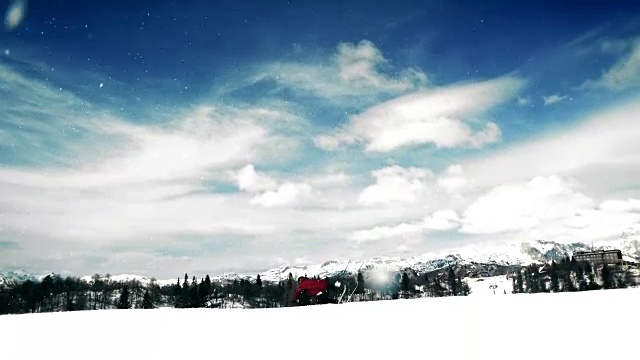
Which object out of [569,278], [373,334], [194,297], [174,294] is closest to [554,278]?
[569,278]

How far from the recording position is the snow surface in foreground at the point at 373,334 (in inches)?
248

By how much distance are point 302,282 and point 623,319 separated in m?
41.2

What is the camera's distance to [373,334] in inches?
290

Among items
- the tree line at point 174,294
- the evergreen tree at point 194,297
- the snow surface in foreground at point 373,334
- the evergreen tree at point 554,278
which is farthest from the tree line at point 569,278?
the snow surface in foreground at point 373,334

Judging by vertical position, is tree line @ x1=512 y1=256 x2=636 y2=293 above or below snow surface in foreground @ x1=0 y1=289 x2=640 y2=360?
below

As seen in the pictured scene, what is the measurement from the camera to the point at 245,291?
168 meters

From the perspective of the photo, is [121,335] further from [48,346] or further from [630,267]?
[630,267]

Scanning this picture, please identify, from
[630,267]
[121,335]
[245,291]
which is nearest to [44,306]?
[245,291]

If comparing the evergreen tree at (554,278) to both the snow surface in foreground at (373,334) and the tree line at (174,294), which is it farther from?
the snow surface in foreground at (373,334)

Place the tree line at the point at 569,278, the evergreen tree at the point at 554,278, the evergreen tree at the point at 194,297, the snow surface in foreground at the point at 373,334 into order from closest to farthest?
the snow surface in foreground at the point at 373,334 → the evergreen tree at the point at 194,297 → the tree line at the point at 569,278 → the evergreen tree at the point at 554,278

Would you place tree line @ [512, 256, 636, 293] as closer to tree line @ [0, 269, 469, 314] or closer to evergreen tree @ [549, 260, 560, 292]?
evergreen tree @ [549, 260, 560, 292]

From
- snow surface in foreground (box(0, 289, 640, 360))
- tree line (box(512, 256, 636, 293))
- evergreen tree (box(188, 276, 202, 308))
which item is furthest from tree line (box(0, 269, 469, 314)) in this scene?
snow surface in foreground (box(0, 289, 640, 360))

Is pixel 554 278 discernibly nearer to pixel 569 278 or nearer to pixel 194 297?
pixel 569 278

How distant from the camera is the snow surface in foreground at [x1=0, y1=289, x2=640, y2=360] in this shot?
6.29 metres
